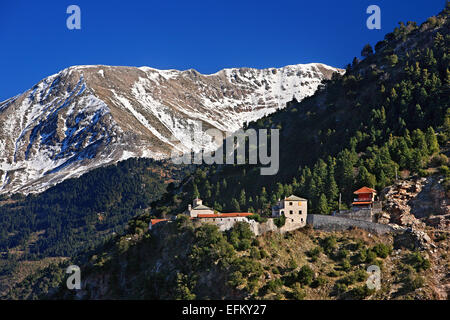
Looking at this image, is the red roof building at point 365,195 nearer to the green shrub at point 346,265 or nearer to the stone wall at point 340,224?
the stone wall at point 340,224

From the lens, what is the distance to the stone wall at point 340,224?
8756 cm

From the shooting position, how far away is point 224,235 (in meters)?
87.9

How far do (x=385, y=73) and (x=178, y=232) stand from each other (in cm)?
8613

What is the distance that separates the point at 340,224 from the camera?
89125mm

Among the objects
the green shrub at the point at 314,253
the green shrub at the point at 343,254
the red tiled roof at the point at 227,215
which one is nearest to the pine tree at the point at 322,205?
the green shrub at the point at 314,253

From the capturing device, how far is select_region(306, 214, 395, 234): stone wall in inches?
3447

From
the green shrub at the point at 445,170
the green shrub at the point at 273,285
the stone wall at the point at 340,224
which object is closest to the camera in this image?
the green shrub at the point at 273,285

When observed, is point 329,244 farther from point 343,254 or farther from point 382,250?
point 382,250

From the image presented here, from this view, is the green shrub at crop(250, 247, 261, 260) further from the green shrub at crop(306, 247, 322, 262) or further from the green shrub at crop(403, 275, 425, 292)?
the green shrub at crop(403, 275, 425, 292)
